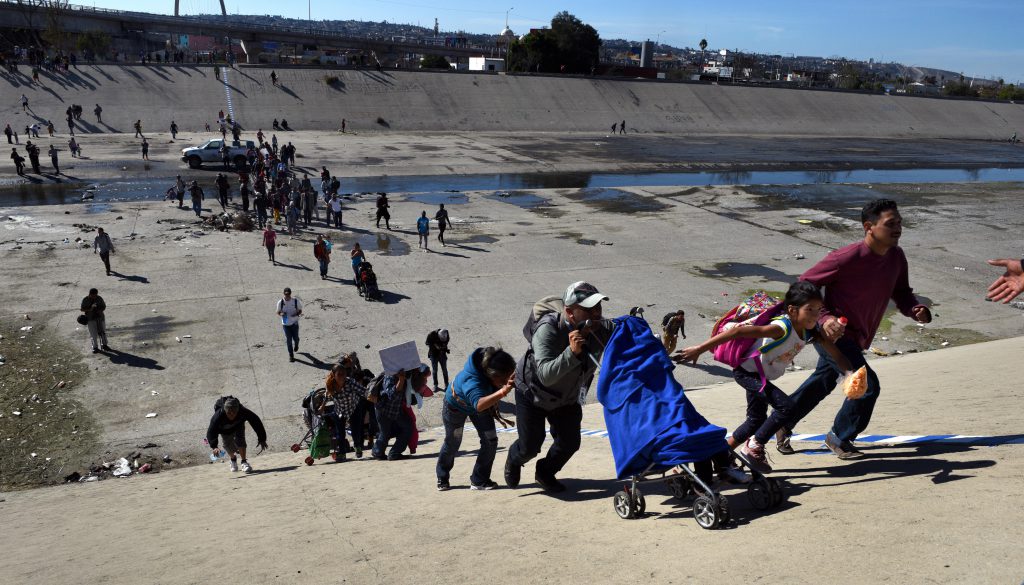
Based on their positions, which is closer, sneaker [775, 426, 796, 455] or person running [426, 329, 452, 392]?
sneaker [775, 426, 796, 455]

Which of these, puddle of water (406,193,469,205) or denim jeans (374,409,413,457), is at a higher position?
puddle of water (406,193,469,205)

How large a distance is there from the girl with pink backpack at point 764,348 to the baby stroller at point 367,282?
10.0 meters

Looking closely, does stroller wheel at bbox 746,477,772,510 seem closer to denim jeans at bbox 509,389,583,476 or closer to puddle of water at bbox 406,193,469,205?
denim jeans at bbox 509,389,583,476

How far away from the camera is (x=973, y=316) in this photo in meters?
14.7

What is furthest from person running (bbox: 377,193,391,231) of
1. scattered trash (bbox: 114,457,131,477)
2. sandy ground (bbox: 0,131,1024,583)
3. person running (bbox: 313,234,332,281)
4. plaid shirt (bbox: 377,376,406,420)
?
plaid shirt (bbox: 377,376,406,420)

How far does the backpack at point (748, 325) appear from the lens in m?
5.05

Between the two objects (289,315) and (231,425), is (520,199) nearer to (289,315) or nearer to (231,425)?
(289,315)

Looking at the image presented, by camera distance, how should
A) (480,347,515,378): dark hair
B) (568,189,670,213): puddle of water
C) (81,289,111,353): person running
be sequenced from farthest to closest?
(568,189,670,213): puddle of water
(81,289,111,353): person running
(480,347,515,378): dark hair

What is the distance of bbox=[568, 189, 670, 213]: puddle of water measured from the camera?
2528 centimetres

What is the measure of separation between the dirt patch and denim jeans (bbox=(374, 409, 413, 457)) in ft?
12.4

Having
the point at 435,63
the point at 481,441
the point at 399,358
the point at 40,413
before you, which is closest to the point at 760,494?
the point at 481,441

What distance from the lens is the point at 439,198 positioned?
26219 millimetres

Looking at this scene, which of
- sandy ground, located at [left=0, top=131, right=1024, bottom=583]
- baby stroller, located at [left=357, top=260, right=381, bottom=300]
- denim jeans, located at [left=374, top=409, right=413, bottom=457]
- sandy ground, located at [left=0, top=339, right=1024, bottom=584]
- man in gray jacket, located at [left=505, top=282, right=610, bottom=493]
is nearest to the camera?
sandy ground, located at [left=0, top=339, right=1024, bottom=584]

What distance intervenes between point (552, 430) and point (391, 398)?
2.47m
